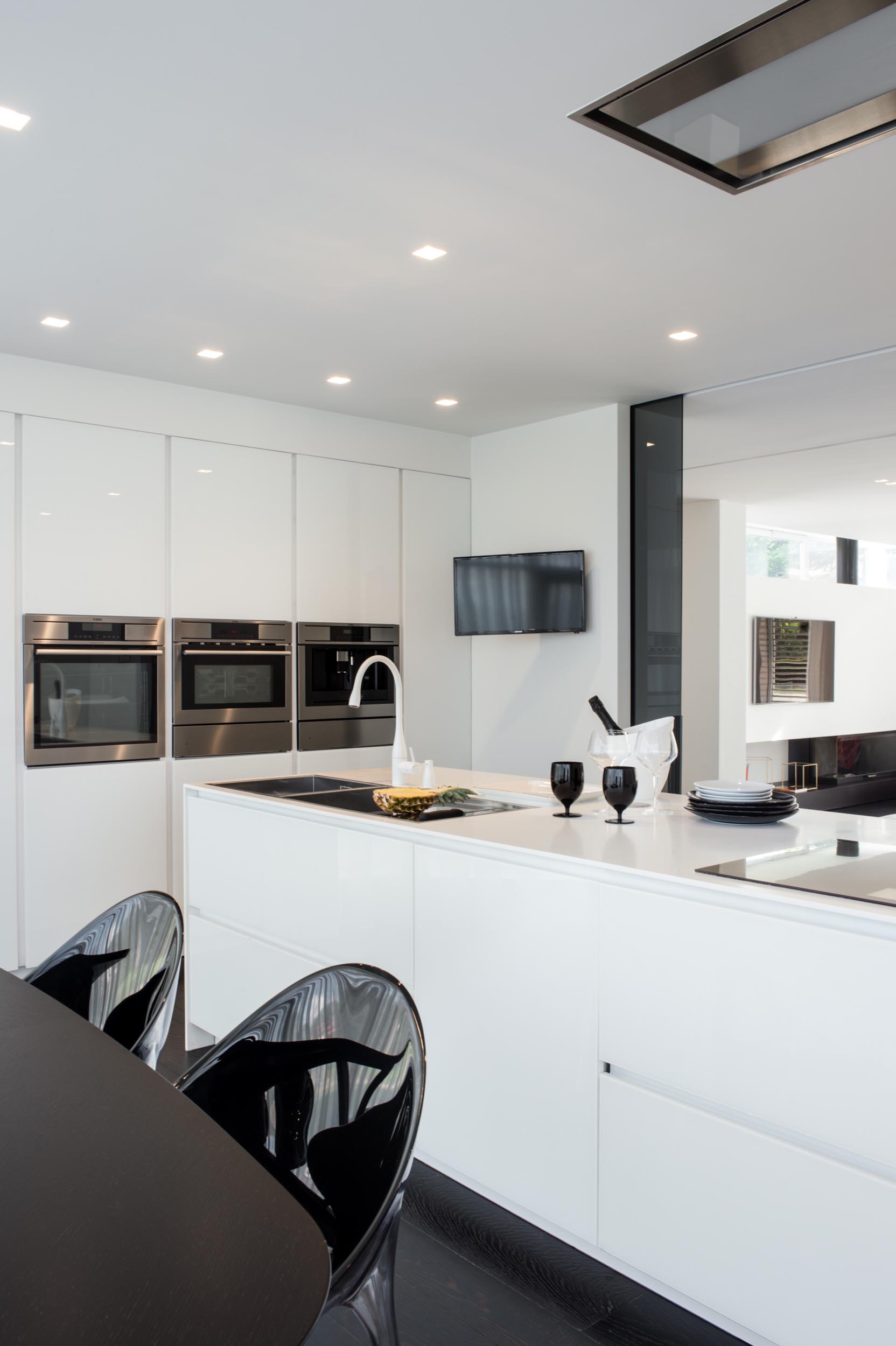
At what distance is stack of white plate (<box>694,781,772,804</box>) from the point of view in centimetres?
236

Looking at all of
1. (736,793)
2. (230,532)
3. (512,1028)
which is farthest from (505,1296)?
(230,532)

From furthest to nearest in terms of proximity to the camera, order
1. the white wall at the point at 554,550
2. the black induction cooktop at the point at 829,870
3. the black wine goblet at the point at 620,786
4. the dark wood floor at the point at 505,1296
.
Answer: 1. the white wall at the point at 554,550
2. the black wine goblet at the point at 620,786
3. the dark wood floor at the point at 505,1296
4. the black induction cooktop at the point at 829,870

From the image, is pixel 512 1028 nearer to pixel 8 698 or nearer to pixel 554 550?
pixel 8 698

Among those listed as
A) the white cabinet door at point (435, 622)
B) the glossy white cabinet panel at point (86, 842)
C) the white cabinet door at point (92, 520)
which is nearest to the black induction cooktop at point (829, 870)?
the glossy white cabinet panel at point (86, 842)

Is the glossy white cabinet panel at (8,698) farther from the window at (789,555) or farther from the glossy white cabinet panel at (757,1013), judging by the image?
the window at (789,555)

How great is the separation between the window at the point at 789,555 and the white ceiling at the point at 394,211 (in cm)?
135

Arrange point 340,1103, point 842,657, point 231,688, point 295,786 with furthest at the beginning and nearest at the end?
1. point 842,657
2. point 231,688
3. point 295,786
4. point 340,1103

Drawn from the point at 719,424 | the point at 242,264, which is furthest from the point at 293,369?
the point at 719,424

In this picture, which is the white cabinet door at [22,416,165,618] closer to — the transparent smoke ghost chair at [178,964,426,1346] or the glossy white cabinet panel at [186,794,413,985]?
the glossy white cabinet panel at [186,794,413,985]

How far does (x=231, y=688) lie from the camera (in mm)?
4773

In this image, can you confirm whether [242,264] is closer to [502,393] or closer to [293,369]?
[293,369]

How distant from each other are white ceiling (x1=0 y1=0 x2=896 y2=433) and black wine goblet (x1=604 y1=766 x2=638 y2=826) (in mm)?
1562

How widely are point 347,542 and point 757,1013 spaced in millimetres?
3895

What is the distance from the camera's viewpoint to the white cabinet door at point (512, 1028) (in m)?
1.95
